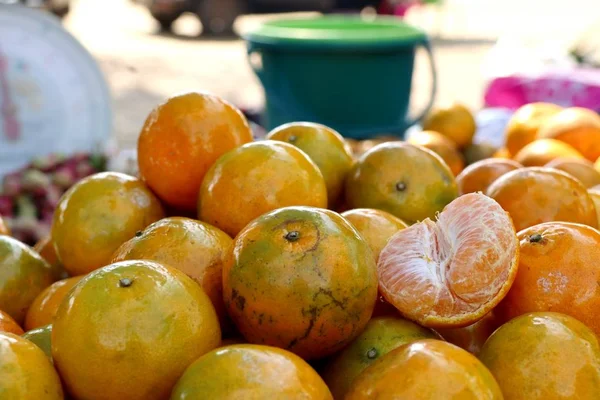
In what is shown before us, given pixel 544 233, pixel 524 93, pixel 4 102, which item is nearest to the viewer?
pixel 544 233

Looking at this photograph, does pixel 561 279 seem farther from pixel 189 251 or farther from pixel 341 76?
pixel 341 76

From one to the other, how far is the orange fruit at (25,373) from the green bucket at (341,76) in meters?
2.95

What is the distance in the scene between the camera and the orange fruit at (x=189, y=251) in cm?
132

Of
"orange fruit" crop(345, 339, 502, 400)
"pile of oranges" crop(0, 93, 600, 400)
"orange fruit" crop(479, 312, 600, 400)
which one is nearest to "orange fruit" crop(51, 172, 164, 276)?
"pile of oranges" crop(0, 93, 600, 400)

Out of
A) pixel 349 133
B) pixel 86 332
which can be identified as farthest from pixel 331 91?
pixel 86 332

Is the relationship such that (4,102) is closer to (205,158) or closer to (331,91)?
(331,91)

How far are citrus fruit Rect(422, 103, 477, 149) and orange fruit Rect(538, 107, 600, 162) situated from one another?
516mm

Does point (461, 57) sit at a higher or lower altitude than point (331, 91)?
lower

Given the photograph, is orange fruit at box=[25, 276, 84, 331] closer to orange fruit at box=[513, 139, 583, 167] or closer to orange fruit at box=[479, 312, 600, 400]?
orange fruit at box=[479, 312, 600, 400]

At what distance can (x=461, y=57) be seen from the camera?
38.4 feet

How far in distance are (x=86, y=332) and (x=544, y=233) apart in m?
0.92

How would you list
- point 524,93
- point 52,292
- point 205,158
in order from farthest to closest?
point 524,93, point 205,158, point 52,292

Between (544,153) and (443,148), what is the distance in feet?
1.66

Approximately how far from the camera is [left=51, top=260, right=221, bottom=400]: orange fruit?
106cm
